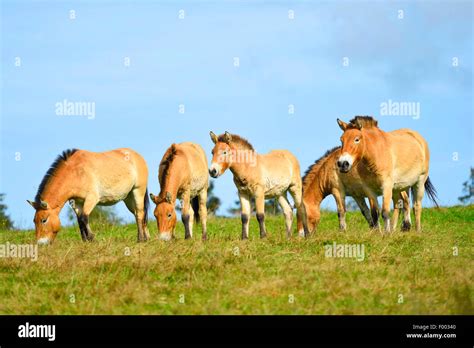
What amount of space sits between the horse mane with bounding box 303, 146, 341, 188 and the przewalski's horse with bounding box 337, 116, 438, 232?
1909 millimetres

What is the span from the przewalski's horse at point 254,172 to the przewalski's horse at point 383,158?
1.85 m

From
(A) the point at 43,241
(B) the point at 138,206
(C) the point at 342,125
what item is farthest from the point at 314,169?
(A) the point at 43,241

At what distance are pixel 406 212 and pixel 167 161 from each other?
6759mm

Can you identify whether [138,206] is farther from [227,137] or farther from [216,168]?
[227,137]

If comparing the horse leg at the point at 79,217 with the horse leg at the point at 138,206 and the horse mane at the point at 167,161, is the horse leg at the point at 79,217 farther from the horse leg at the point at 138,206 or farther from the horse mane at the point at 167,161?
the horse mane at the point at 167,161

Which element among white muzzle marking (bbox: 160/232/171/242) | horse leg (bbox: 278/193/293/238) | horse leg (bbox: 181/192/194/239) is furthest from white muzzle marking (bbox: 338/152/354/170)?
white muzzle marking (bbox: 160/232/171/242)

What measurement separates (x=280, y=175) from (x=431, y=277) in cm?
664

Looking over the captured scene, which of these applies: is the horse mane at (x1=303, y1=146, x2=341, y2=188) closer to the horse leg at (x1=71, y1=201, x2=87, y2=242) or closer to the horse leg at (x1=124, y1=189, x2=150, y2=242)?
the horse leg at (x1=124, y1=189, x2=150, y2=242)

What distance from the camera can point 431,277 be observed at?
411 inches

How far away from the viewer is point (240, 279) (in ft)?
33.0

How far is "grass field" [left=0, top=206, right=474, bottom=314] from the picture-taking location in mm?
9016

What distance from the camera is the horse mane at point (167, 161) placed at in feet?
49.3

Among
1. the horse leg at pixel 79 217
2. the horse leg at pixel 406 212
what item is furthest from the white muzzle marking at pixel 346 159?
the horse leg at pixel 79 217

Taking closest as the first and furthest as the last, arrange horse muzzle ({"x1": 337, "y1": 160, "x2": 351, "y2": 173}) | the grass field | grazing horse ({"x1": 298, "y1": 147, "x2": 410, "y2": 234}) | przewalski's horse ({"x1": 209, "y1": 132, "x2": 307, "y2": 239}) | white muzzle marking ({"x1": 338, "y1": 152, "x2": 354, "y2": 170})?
the grass field, horse muzzle ({"x1": 337, "y1": 160, "x2": 351, "y2": 173}), white muzzle marking ({"x1": 338, "y1": 152, "x2": 354, "y2": 170}), przewalski's horse ({"x1": 209, "y1": 132, "x2": 307, "y2": 239}), grazing horse ({"x1": 298, "y1": 147, "x2": 410, "y2": 234})
